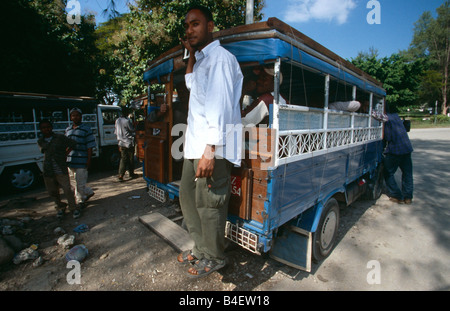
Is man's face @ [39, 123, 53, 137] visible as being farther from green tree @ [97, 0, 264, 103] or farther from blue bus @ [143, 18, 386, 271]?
green tree @ [97, 0, 264, 103]

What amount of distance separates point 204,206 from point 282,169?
79cm

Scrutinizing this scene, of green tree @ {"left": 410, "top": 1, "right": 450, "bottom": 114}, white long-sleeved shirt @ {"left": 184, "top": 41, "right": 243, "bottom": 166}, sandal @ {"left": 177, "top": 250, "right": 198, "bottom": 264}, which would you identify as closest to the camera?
white long-sleeved shirt @ {"left": 184, "top": 41, "right": 243, "bottom": 166}

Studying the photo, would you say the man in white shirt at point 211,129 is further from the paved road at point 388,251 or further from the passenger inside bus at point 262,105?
the paved road at point 388,251

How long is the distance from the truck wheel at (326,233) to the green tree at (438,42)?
45820mm

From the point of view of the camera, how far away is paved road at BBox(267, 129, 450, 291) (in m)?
2.64

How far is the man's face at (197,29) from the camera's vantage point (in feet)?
6.55

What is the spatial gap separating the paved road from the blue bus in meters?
0.24

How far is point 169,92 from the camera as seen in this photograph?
3.20 metres

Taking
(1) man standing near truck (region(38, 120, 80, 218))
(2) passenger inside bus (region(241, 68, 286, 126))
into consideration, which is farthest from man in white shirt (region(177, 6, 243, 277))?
(1) man standing near truck (region(38, 120, 80, 218))

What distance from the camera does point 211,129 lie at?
71.1 inches

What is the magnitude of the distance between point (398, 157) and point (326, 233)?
3503 millimetres

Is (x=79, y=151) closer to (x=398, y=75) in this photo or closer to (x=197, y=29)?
(x=197, y=29)
